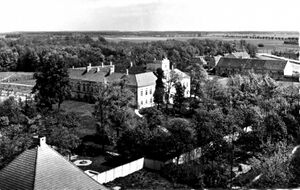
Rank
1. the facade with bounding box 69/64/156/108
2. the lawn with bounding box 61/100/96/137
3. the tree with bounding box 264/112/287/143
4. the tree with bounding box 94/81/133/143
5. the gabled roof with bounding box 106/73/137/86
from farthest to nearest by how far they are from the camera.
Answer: the facade with bounding box 69/64/156/108 → the gabled roof with bounding box 106/73/137/86 → the lawn with bounding box 61/100/96/137 → the tree with bounding box 94/81/133/143 → the tree with bounding box 264/112/287/143

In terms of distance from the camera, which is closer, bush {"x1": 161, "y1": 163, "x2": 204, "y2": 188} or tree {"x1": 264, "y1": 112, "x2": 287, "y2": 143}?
bush {"x1": 161, "y1": 163, "x2": 204, "y2": 188}

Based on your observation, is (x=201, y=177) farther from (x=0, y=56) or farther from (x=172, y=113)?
(x=0, y=56)

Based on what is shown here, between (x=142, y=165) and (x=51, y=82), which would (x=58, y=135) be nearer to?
(x=142, y=165)

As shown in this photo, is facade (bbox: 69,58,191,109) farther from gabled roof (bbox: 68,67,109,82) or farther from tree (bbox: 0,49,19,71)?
tree (bbox: 0,49,19,71)

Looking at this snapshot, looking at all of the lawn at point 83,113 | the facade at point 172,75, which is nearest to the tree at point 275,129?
the lawn at point 83,113

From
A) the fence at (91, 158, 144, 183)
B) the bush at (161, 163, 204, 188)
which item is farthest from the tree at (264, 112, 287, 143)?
the fence at (91, 158, 144, 183)

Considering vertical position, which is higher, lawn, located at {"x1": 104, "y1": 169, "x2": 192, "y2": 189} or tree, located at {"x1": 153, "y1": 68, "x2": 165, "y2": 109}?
tree, located at {"x1": 153, "y1": 68, "x2": 165, "y2": 109}

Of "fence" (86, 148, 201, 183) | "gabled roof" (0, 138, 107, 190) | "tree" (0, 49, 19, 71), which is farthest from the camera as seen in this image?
"tree" (0, 49, 19, 71)
